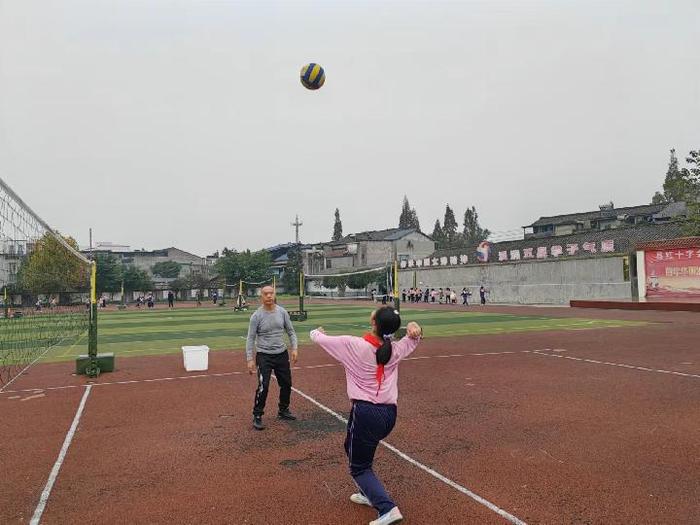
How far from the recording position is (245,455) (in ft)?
22.2

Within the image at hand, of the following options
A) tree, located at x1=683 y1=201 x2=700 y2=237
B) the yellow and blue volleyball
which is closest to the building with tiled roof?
tree, located at x1=683 y1=201 x2=700 y2=237

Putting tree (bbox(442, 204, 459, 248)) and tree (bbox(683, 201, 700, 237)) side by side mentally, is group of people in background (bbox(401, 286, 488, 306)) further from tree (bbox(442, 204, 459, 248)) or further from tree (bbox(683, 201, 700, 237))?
tree (bbox(442, 204, 459, 248))

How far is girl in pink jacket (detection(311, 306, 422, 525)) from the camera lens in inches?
184

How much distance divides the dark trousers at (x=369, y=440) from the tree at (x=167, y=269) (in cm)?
9622

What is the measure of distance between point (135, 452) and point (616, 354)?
12.8m

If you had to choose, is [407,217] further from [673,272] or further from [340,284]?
[673,272]

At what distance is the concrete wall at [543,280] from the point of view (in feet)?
134

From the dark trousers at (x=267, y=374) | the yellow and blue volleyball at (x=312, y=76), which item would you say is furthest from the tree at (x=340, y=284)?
the dark trousers at (x=267, y=374)

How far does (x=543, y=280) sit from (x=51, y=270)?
36333 millimetres

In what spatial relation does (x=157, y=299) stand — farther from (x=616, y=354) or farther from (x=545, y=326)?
(x=616, y=354)

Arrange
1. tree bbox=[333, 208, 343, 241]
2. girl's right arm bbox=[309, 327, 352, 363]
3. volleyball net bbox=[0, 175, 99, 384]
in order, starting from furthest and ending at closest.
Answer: tree bbox=[333, 208, 343, 241] < volleyball net bbox=[0, 175, 99, 384] < girl's right arm bbox=[309, 327, 352, 363]

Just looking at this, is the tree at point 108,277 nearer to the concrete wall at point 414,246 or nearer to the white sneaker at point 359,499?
the concrete wall at point 414,246

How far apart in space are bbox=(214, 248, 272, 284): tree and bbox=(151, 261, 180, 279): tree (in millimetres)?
21433

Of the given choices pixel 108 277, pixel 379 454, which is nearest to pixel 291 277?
pixel 108 277
